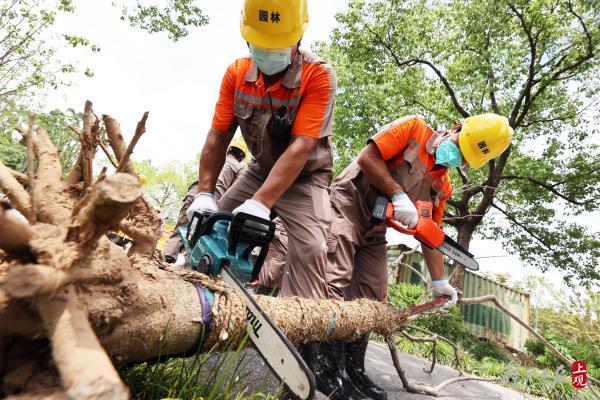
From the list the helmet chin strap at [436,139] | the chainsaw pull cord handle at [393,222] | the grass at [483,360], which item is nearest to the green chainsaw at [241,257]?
the chainsaw pull cord handle at [393,222]

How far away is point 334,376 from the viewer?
95.7 inches

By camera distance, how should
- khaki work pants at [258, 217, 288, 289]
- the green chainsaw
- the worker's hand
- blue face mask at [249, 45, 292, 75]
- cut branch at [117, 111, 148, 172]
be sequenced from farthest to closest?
khaki work pants at [258, 217, 288, 289] < blue face mask at [249, 45, 292, 75] < the worker's hand < the green chainsaw < cut branch at [117, 111, 148, 172]

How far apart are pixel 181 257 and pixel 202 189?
1.08m

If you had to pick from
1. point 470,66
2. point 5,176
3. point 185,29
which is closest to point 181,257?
point 5,176

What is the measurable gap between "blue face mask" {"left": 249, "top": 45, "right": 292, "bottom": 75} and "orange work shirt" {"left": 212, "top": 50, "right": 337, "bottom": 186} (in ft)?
0.20

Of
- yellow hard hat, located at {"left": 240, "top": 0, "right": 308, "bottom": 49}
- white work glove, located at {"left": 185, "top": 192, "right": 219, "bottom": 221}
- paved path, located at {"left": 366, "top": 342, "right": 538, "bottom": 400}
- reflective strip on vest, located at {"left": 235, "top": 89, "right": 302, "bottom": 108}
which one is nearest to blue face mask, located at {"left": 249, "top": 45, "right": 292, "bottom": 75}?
yellow hard hat, located at {"left": 240, "top": 0, "right": 308, "bottom": 49}

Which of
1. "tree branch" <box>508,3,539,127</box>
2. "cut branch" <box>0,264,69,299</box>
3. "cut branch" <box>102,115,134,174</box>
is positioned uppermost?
"tree branch" <box>508,3,539,127</box>

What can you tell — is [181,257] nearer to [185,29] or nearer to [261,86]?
[261,86]

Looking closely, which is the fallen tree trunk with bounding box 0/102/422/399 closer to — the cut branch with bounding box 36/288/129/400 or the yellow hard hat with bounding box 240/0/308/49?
the cut branch with bounding box 36/288/129/400

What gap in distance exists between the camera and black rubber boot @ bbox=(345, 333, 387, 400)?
2.68 m

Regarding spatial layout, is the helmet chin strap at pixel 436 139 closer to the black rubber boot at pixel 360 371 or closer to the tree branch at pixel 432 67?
the black rubber boot at pixel 360 371

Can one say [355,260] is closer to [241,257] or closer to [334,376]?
[334,376]

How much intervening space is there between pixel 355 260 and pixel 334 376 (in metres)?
1.03

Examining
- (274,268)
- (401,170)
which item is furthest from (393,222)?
(274,268)
